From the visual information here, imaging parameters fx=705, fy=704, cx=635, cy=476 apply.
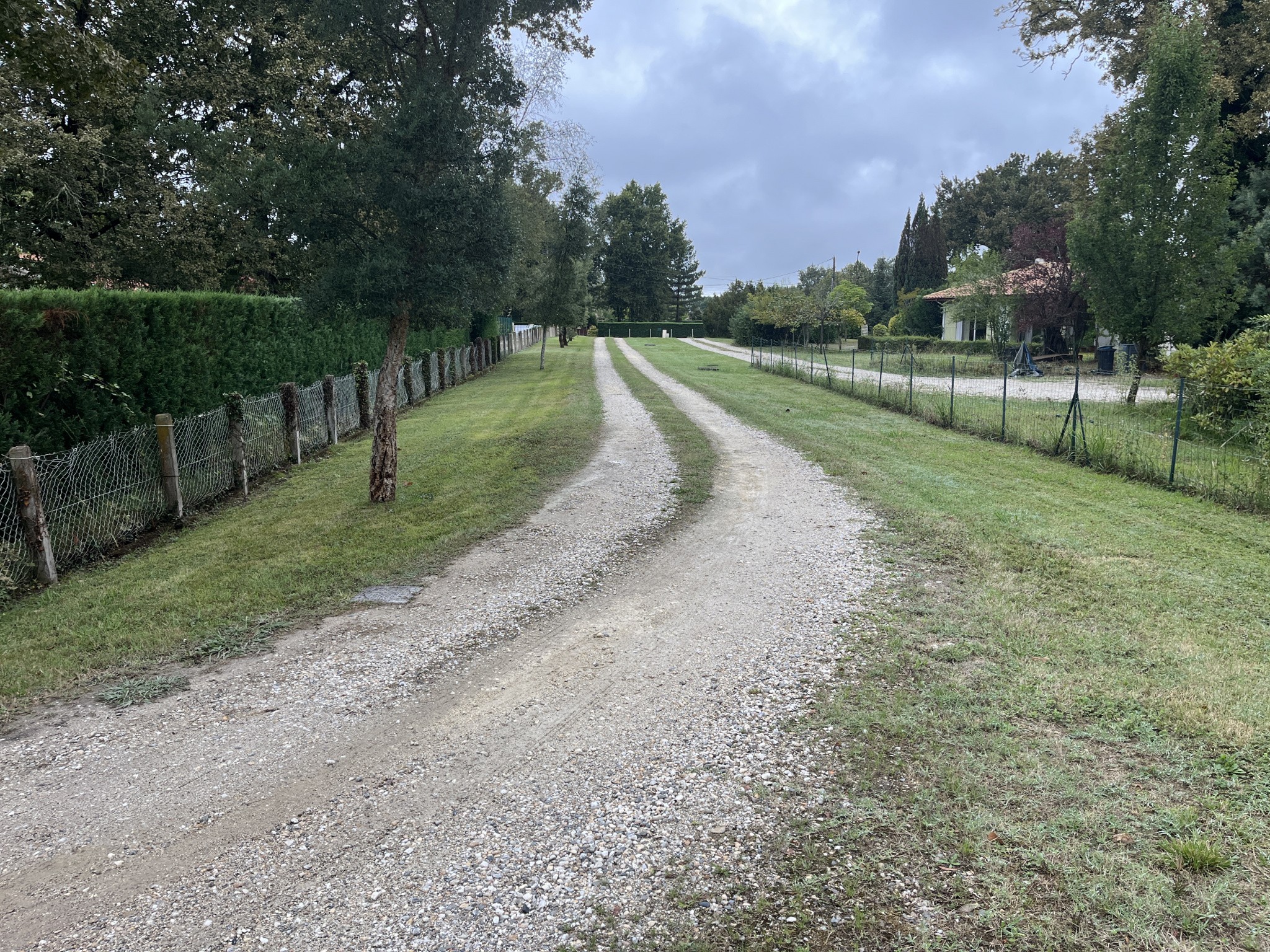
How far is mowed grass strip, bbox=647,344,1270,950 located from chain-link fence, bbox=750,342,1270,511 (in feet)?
7.51

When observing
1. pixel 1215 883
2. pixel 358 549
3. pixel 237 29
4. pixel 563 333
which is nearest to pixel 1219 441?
pixel 1215 883

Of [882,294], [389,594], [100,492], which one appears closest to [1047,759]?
[389,594]

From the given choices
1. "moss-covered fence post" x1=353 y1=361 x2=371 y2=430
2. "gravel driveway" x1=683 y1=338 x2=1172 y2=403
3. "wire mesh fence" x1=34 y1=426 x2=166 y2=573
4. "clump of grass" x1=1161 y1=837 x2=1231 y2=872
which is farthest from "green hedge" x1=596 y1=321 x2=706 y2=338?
"clump of grass" x1=1161 y1=837 x2=1231 y2=872

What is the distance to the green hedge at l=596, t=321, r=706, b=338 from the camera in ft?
262

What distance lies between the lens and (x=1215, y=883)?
273cm

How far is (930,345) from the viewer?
45.2m

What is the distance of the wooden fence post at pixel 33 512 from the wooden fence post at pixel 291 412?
220 inches

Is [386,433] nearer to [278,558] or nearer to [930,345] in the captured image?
[278,558]

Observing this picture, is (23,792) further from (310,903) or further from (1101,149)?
(1101,149)

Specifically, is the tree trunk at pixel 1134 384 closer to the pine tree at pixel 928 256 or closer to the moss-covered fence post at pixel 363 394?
the moss-covered fence post at pixel 363 394

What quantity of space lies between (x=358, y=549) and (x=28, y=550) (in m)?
2.79

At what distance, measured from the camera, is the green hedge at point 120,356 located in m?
7.12

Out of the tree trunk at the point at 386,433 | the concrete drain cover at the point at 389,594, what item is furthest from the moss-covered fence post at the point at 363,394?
Result: the concrete drain cover at the point at 389,594

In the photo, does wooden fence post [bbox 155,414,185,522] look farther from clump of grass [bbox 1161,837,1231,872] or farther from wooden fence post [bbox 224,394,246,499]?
clump of grass [bbox 1161,837,1231,872]
